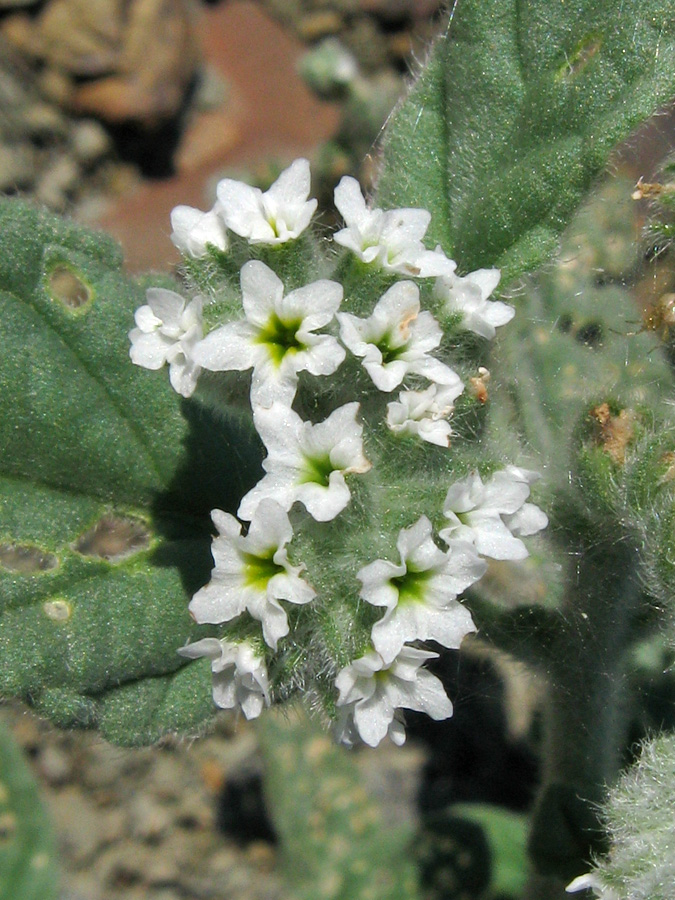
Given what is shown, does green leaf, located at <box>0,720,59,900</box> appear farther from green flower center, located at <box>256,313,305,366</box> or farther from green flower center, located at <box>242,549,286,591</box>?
green flower center, located at <box>256,313,305,366</box>

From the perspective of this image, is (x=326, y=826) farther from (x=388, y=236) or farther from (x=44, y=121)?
(x=44, y=121)

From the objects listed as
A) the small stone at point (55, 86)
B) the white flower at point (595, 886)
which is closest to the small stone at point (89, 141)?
the small stone at point (55, 86)

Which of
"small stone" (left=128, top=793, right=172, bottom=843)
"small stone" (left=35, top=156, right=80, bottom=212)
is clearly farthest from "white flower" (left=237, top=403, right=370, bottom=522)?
"small stone" (left=35, top=156, right=80, bottom=212)

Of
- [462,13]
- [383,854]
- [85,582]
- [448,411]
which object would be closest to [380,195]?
[462,13]

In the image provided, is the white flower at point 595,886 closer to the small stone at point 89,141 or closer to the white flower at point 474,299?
the white flower at point 474,299

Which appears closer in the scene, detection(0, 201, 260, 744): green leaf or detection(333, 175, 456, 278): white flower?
detection(333, 175, 456, 278): white flower

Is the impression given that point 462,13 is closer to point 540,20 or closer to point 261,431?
point 540,20
